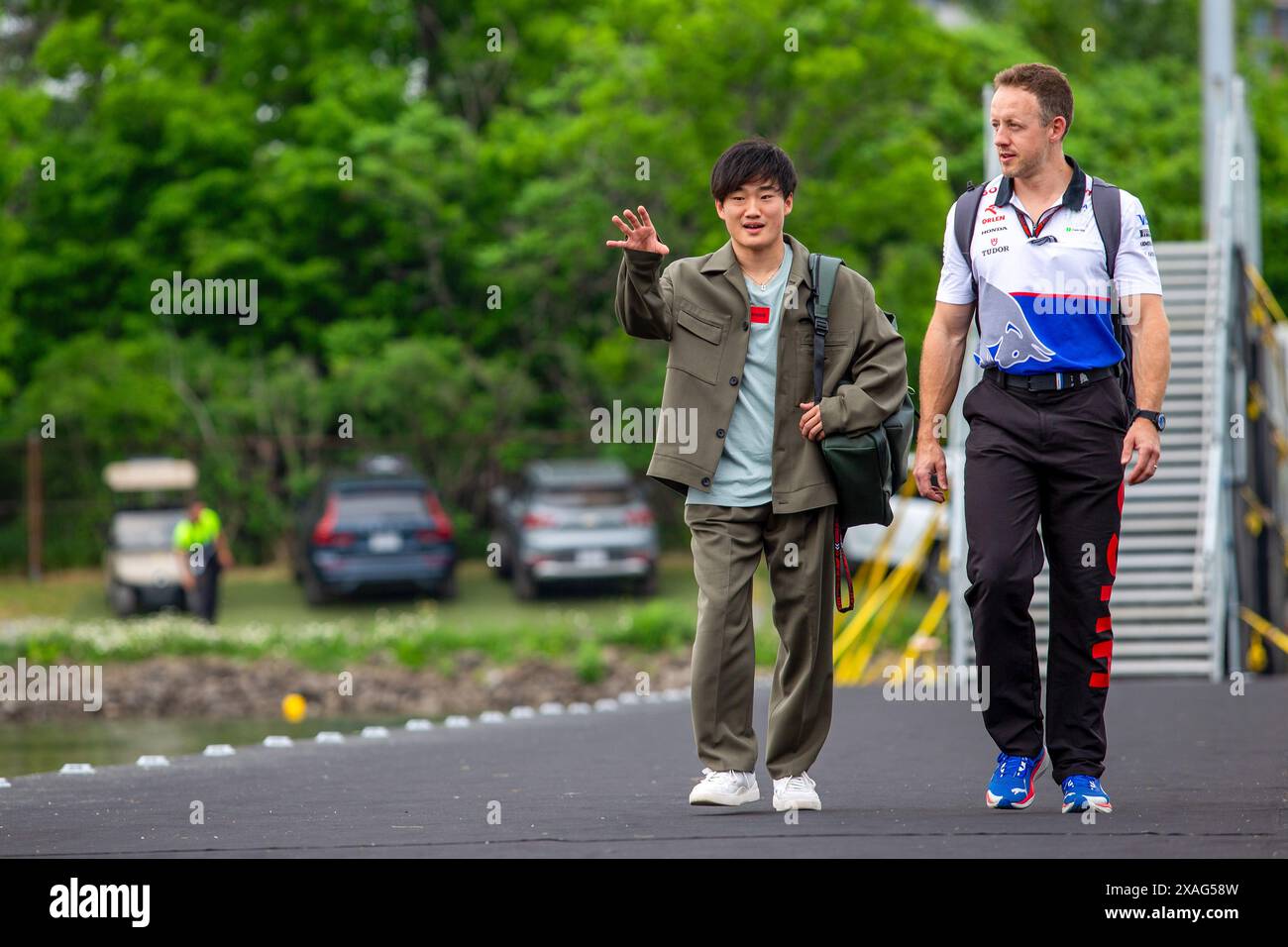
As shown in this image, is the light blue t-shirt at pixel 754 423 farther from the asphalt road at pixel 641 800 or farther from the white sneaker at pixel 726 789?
the asphalt road at pixel 641 800

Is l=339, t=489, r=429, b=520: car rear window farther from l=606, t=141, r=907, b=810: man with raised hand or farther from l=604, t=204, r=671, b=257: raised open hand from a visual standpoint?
l=604, t=204, r=671, b=257: raised open hand

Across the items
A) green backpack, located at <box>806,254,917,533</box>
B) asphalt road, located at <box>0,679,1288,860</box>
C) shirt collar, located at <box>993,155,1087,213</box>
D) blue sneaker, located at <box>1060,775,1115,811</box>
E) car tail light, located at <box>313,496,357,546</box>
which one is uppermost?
shirt collar, located at <box>993,155,1087,213</box>

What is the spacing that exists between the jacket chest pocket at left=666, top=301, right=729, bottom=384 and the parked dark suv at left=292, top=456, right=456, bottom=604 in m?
19.0

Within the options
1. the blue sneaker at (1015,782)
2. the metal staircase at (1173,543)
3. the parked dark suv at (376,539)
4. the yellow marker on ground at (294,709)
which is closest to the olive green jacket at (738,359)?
the blue sneaker at (1015,782)

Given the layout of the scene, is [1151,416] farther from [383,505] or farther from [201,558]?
[383,505]

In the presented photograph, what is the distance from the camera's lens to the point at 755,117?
26.9m

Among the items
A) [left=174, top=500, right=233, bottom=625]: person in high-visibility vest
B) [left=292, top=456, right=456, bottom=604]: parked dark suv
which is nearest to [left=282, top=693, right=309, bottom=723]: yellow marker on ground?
[left=174, top=500, right=233, bottom=625]: person in high-visibility vest

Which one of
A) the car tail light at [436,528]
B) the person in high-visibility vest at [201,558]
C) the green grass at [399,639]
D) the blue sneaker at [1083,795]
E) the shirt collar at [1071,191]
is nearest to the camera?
the blue sneaker at [1083,795]

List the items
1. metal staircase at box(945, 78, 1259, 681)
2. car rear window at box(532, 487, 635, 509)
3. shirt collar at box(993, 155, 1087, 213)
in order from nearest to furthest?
shirt collar at box(993, 155, 1087, 213)
metal staircase at box(945, 78, 1259, 681)
car rear window at box(532, 487, 635, 509)

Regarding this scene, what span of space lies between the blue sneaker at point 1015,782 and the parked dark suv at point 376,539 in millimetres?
19321

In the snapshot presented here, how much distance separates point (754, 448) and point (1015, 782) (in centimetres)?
122

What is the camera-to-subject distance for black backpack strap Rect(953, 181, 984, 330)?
18.9ft

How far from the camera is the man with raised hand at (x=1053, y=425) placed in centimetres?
552

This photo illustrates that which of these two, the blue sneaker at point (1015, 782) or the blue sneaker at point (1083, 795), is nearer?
the blue sneaker at point (1083, 795)
